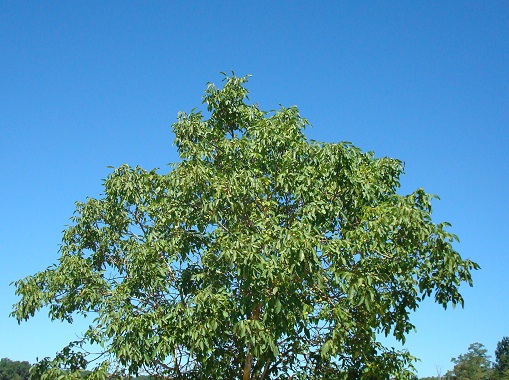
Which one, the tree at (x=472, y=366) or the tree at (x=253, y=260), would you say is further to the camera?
the tree at (x=472, y=366)

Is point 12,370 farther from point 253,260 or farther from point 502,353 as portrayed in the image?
point 253,260

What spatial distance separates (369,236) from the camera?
7.77m

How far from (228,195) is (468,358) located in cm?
6601

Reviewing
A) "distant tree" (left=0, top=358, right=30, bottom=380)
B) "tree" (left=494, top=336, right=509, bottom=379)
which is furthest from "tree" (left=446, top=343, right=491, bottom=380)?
"distant tree" (left=0, top=358, right=30, bottom=380)

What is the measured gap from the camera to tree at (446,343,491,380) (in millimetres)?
59000

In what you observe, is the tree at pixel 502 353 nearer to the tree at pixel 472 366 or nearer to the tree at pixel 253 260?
the tree at pixel 472 366

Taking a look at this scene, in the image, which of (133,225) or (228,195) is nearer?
(228,195)

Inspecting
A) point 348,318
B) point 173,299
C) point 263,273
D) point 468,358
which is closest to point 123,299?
point 173,299

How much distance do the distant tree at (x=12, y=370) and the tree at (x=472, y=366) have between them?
45134 mm

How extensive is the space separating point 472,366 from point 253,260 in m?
60.9

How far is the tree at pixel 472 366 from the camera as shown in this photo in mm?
59000

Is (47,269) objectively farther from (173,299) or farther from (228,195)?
(228,195)

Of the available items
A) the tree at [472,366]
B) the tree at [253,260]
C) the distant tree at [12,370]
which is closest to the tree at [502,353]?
the tree at [472,366]

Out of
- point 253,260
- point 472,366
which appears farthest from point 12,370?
point 253,260
